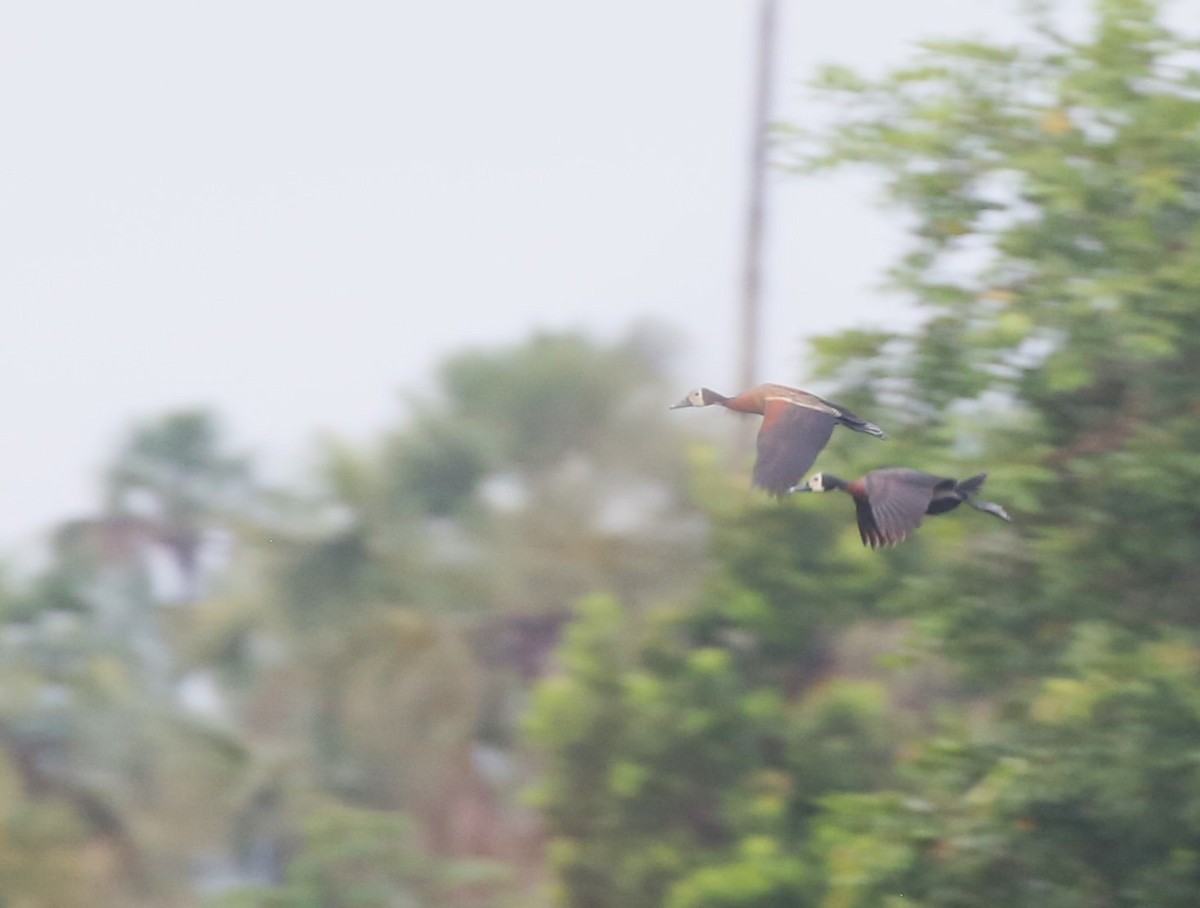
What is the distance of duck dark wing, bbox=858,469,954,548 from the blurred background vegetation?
1929 millimetres

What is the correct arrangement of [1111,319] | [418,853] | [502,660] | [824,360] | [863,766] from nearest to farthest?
[1111,319] → [824,360] → [863,766] → [418,853] → [502,660]

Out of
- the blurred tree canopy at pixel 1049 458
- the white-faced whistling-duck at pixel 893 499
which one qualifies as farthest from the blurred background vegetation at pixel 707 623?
the white-faced whistling-duck at pixel 893 499

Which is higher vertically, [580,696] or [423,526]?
[423,526]

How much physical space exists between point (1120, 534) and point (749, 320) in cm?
615

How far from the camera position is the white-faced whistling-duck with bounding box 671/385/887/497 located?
418 cm

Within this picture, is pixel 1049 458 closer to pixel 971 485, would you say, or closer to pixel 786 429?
pixel 971 485

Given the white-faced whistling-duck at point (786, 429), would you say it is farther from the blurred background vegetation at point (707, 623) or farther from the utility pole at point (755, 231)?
the utility pole at point (755, 231)

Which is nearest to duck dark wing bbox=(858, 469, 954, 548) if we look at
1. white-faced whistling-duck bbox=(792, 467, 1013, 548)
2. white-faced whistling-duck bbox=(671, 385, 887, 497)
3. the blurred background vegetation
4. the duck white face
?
white-faced whistling-duck bbox=(792, 467, 1013, 548)

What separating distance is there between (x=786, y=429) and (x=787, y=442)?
58 mm

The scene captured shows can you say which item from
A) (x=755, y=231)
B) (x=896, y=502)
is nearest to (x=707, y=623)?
(x=755, y=231)

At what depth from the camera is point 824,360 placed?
696 cm

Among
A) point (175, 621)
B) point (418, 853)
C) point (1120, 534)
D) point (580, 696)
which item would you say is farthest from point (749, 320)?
point (1120, 534)

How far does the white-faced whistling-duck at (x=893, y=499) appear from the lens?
13.5 feet

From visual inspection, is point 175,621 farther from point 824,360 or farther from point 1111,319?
point 1111,319
